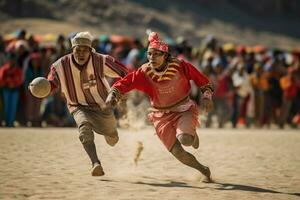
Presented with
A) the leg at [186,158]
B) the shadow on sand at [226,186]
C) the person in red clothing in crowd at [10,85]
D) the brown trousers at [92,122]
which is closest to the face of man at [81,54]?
the brown trousers at [92,122]

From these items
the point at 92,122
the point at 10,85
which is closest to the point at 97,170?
the point at 92,122

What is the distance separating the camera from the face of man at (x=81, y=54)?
8.78m

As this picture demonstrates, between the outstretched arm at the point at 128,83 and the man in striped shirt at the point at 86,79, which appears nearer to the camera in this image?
the outstretched arm at the point at 128,83

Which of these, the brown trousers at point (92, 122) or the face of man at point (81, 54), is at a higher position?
the face of man at point (81, 54)

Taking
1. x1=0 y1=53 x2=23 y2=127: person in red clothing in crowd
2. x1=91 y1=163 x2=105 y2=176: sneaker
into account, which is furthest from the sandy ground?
x1=0 y1=53 x2=23 y2=127: person in red clothing in crowd

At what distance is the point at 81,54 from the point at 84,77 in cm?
33

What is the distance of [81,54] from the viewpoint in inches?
346

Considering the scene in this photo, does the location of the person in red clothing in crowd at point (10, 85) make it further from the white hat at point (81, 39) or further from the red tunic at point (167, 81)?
the red tunic at point (167, 81)

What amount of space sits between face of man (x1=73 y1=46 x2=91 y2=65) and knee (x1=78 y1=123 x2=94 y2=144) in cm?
80

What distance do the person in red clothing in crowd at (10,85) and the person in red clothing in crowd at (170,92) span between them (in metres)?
8.42

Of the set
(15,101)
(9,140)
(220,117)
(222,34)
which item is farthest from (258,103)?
(222,34)

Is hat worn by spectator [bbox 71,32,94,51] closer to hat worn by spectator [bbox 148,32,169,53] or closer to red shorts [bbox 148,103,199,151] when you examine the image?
hat worn by spectator [bbox 148,32,169,53]

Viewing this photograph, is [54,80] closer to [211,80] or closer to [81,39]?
[81,39]

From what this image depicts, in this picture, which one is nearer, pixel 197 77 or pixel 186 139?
pixel 186 139
